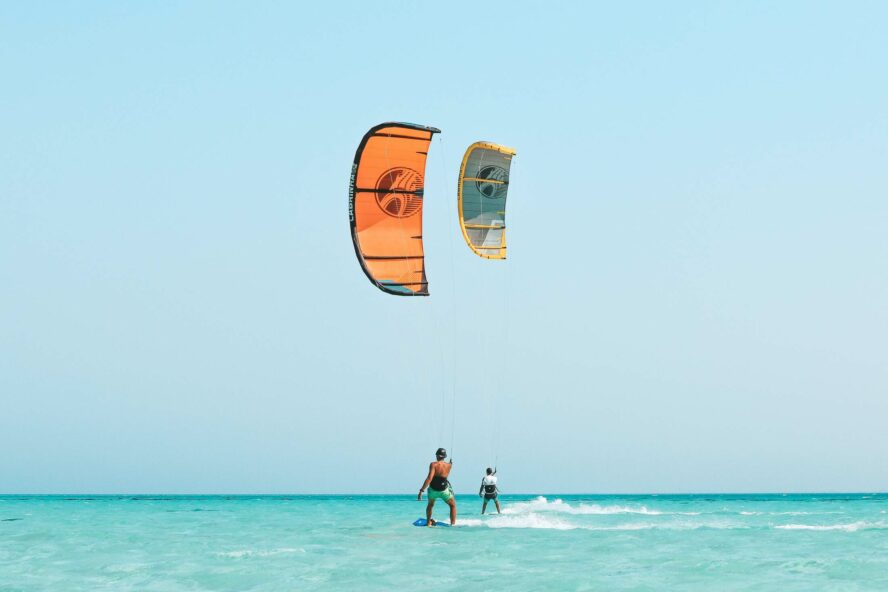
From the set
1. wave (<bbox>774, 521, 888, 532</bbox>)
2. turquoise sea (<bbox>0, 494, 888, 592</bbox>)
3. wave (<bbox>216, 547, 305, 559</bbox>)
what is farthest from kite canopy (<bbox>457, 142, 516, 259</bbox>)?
wave (<bbox>774, 521, 888, 532</bbox>)

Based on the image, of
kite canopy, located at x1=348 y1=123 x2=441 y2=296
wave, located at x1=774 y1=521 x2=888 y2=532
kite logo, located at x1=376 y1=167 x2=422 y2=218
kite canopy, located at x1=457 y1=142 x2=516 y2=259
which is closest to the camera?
kite canopy, located at x1=348 y1=123 x2=441 y2=296

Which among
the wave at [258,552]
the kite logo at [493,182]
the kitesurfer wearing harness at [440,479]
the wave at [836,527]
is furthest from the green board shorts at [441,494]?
the wave at [836,527]

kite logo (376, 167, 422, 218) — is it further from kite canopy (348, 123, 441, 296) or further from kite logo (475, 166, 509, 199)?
kite logo (475, 166, 509, 199)

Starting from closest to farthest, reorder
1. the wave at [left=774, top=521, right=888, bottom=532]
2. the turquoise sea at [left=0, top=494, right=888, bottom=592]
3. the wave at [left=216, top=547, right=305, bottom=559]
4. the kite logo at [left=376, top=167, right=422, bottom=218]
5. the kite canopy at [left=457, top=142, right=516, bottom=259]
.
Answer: the turquoise sea at [left=0, top=494, right=888, bottom=592], the wave at [left=216, top=547, right=305, bottom=559], the kite logo at [left=376, top=167, right=422, bottom=218], the kite canopy at [left=457, top=142, right=516, bottom=259], the wave at [left=774, top=521, right=888, bottom=532]

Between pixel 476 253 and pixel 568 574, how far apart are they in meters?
8.13

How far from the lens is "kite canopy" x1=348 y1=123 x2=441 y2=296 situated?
14.9 meters

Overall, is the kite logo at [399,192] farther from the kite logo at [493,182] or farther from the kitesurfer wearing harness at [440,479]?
the kitesurfer wearing harness at [440,479]

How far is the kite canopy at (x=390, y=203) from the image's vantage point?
14938mm

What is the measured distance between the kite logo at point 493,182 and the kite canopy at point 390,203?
7.67 ft

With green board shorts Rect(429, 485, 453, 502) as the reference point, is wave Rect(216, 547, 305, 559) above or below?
below

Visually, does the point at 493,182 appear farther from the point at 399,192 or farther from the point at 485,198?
the point at 399,192

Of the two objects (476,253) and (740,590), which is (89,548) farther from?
(740,590)

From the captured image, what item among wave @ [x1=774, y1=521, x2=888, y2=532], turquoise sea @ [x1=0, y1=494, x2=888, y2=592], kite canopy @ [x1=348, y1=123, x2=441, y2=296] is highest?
kite canopy @ [x1=348, y1=123, x2=441, y2=296]

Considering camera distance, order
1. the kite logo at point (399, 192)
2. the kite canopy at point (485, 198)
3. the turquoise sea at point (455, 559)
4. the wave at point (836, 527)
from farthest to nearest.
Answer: the wave at point (836, 527) → the kite canopy at point (485, 198) → the kite logo at point (399, 192) → the turquoise sea at point (455, 559)
